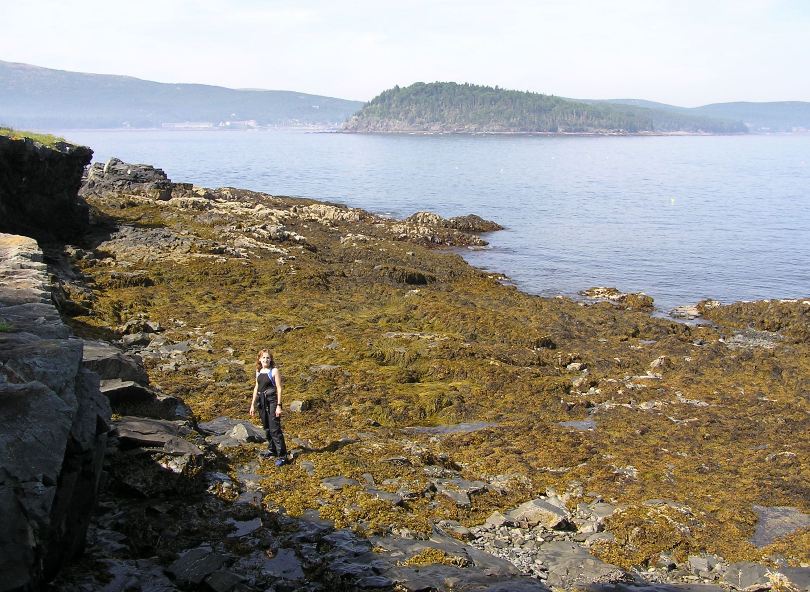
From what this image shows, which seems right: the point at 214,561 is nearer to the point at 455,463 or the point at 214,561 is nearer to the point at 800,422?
the point at 455,463

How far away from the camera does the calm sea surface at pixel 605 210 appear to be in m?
38.8

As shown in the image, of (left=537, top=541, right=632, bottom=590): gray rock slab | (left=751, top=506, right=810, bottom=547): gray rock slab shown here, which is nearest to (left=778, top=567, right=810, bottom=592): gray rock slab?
(left=751, top=506, right=810, bottom=547): gray rock slab

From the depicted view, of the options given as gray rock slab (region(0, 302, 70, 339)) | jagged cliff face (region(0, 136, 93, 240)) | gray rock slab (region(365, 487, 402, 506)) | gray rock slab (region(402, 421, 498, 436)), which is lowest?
gray rock slab (region(402, 421, 498, 436))

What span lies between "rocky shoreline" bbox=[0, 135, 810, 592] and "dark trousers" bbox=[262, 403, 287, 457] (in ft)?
1.94

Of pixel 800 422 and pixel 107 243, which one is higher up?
pixel 107 243

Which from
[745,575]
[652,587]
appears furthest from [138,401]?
[745,575]

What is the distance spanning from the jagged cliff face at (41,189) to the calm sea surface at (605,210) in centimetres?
2197

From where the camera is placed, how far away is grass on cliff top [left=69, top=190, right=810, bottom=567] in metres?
12.3

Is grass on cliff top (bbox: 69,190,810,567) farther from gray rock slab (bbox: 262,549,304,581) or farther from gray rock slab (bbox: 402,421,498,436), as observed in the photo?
gray rock slab (bbox: 262,549,304,581)

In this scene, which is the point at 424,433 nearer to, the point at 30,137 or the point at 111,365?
the point at 111,365

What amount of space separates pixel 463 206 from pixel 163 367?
56.2 m

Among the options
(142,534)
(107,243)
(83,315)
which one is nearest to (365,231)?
(107,243)

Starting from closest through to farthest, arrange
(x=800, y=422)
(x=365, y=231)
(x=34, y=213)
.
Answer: (x=800, y=422) → (x=34, y=213) → (x=365, y=231)

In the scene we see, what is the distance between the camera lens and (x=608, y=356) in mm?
21500
